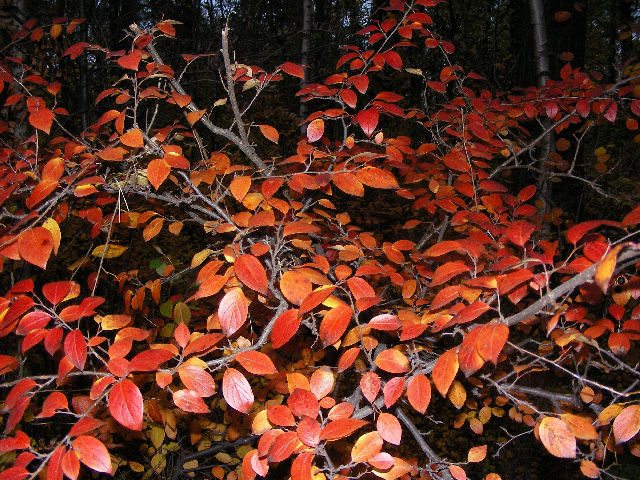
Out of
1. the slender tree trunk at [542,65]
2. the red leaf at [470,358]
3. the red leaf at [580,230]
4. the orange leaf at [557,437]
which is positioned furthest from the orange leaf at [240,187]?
the slender tree trunk at [542,65]

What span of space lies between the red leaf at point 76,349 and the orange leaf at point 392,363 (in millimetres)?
717

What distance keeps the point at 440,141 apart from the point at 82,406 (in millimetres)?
1874

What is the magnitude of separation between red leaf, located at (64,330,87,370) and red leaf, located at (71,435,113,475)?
6.5 inches

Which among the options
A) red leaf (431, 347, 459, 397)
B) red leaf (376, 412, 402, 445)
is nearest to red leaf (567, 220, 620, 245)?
red leaf (431, 347, 459, 397)

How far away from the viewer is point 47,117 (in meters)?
1.47

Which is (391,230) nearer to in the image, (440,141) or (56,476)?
(440,141)

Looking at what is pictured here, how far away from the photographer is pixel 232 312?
3.46 feet

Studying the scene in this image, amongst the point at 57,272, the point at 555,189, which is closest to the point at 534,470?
the point at 555,189

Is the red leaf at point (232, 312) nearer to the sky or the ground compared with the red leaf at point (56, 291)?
nearer to the ground

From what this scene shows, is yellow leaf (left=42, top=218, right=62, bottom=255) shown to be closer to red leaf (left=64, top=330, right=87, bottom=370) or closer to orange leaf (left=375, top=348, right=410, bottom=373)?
red leaf (left=64, top=330, right=87, bottom=370)

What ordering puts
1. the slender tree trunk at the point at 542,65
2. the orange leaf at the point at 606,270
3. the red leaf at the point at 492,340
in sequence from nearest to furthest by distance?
1. the orange leaf at the point at 606,270
2. the red leaf at the point at 492,340
3. the slender tree trunk at the point at 542,65

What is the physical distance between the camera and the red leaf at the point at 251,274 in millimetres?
1028

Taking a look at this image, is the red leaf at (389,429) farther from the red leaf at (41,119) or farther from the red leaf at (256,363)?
the red leaf at (41,119)

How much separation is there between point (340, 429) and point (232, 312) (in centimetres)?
38
